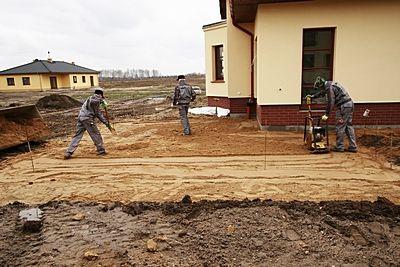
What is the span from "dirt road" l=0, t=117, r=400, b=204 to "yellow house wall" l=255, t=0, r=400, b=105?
6.98ft

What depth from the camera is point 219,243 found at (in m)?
3.69

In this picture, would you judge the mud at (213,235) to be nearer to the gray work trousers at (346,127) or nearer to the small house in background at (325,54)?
the gray work trousers at (346,127)

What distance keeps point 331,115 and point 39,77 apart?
1884 inches

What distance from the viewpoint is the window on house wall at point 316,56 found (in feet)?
31.7

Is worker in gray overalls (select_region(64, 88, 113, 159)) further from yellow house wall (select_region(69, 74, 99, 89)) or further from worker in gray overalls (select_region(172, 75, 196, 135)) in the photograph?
yellow house wall (select_region(69, 74, 99, 89))

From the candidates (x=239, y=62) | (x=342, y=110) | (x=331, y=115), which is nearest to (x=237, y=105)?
(x=239, y=62)

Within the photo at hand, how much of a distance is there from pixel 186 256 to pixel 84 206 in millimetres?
2147

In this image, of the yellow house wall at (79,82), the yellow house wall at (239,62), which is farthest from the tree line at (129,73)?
the yellow house wall at (239,62)

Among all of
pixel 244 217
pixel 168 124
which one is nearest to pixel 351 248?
pixel 244 217

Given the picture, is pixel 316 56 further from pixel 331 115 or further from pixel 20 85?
pixel 20 85

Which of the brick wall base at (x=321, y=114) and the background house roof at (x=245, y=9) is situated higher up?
the background house roof at (x=245, y=9)

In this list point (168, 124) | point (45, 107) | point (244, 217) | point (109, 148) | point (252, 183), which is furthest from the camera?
point (45, 107)

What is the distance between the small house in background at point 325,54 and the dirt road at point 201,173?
1.24 m

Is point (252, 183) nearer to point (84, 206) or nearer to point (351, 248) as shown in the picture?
point (351, 248)
